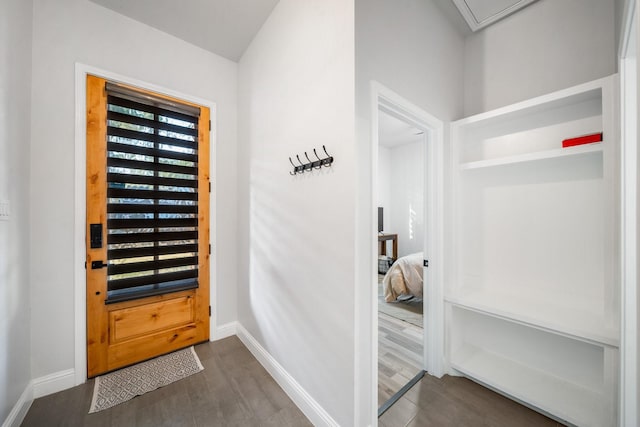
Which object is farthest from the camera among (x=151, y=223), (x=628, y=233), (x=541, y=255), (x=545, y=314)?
(x=151, y=223)

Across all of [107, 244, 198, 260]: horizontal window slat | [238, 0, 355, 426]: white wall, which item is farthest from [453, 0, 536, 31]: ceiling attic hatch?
[107, 244, 198, 260]: horizontal window slat

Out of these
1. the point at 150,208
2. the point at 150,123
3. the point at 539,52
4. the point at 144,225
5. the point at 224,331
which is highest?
the point at 539,52

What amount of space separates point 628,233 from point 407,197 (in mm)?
4610

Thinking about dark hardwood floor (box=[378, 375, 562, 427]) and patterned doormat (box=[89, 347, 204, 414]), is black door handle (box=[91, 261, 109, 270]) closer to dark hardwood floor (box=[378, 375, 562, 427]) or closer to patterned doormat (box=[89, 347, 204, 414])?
patterned doormat (box=[89, 347, 204, 414])

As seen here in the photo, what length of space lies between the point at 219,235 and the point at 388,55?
2.17 metres

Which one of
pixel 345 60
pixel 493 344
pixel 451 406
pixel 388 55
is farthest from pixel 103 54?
pixel 493 344

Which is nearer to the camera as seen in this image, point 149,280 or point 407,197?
point 149,280

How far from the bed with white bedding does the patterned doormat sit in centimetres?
252

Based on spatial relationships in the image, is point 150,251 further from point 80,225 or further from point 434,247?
point 434,247

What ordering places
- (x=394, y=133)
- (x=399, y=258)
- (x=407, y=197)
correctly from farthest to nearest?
(x=407, y=197)
(x=394, y=133)
(x=399, y=258)

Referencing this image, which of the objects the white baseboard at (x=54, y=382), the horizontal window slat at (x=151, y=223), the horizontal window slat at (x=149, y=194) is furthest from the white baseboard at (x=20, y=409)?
the horizontal window slat at (x=149, y=194)

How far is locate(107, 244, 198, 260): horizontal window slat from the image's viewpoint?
1942mm

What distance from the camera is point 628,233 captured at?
1129 millimetres

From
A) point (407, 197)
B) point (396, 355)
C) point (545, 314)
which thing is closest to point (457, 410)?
point (396, 355)
